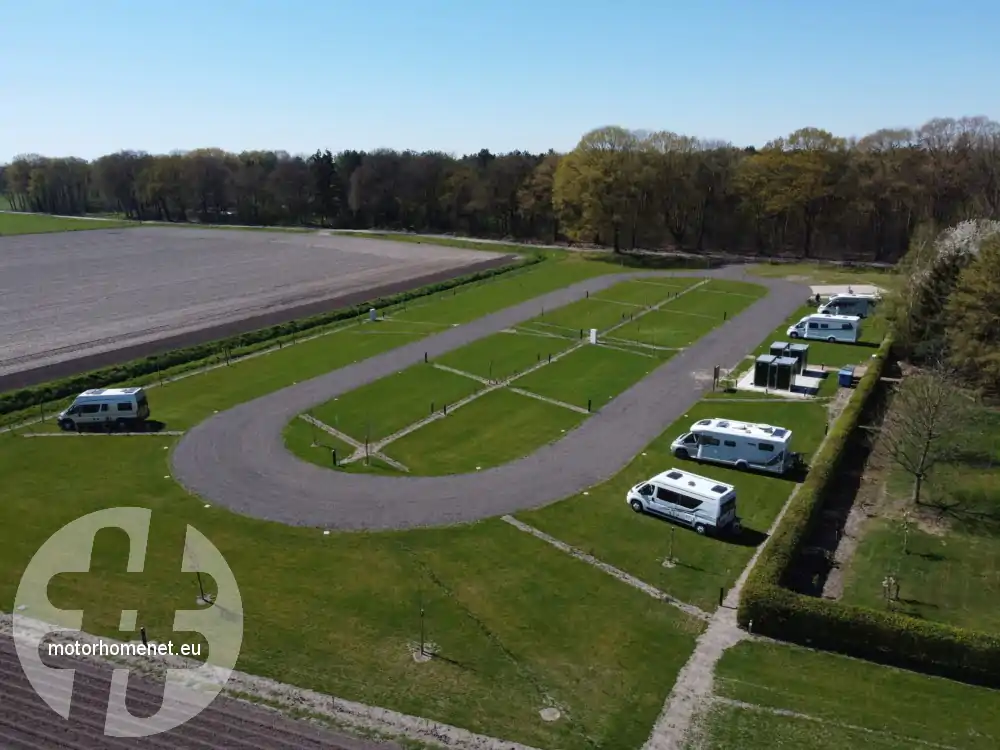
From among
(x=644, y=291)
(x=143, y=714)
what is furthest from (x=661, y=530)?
(x=644, y=291)

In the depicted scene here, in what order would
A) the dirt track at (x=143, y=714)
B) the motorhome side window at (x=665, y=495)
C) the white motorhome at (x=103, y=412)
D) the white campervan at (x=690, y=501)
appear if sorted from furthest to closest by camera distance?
1. the white motorhome at (x=103, y=412)
2. the motorhome side window at (x=665, y=495)
3. the white campervan at (x=690, y=501)
4. the dirt track at (x=143, y=714)

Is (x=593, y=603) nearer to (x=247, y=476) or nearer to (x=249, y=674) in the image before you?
(x=249, y=674)

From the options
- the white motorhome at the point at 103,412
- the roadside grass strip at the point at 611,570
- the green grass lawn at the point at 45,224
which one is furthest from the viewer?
the green grass lawn at the point at 45,224

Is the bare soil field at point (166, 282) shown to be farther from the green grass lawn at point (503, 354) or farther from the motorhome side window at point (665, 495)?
the motorhome side window at point (665, 495)

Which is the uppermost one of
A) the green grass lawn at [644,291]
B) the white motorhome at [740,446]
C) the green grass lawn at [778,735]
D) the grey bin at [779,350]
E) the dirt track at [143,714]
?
the green grass lawn at [644,291]

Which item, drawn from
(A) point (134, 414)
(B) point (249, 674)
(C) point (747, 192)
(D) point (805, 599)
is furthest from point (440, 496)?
(C) point (747, 192)

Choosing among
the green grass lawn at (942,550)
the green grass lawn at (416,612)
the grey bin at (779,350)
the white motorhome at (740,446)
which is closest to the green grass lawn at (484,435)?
the green grass lawn at (416,612)

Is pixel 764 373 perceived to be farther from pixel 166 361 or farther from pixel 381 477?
pixel 166 361

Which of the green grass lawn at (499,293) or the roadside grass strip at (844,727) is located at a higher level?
the green grass lawn at (499,293)
